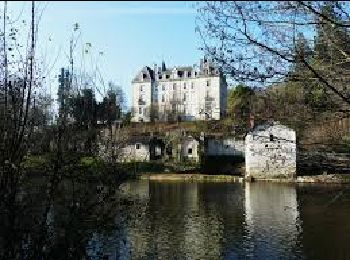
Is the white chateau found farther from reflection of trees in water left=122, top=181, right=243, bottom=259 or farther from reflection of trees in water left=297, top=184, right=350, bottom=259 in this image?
reflection of trees in water left=297, top=184, right=350, bottom=259

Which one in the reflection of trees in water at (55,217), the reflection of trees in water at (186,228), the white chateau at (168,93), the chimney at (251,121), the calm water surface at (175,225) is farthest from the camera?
the white chateau at (168,93)

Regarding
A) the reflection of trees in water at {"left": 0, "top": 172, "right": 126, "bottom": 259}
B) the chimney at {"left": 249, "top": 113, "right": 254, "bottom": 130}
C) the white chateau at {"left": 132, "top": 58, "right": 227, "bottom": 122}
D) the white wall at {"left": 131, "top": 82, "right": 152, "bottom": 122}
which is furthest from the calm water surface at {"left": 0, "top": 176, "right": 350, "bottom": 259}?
the white wall at {"left": 131, "top": 82, "right": 152, "bottom": 122}

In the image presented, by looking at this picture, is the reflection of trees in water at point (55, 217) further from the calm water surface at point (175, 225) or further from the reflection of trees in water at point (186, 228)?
the reflection of trees in water at point (186, 228)

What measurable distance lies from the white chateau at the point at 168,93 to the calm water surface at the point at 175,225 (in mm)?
46460

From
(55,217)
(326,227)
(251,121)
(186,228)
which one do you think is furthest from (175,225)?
(251,121)

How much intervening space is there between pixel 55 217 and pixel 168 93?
258ft

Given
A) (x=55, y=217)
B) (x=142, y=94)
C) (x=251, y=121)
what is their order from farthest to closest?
(x=142, y=94)
(x=55, y=217)
(x=251, y=121)

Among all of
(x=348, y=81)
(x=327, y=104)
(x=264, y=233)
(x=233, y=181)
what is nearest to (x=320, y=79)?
(x=348, y=81)

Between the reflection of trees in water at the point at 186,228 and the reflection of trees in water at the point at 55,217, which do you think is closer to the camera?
the reflection of trees in water at the point at 55,217

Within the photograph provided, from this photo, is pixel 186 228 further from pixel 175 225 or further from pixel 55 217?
pixel 55 217

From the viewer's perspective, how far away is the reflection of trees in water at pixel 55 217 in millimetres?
8765

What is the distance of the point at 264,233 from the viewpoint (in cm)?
1844

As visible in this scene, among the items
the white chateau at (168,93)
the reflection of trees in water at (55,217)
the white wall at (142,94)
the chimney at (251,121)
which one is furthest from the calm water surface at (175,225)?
the white wall at (142,94)

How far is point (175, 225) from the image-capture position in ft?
65.0
